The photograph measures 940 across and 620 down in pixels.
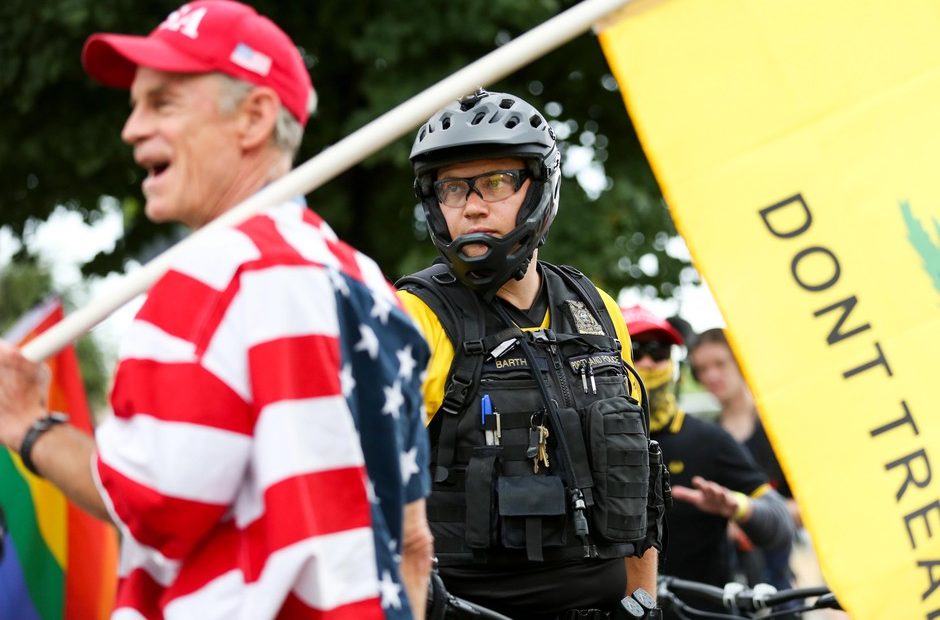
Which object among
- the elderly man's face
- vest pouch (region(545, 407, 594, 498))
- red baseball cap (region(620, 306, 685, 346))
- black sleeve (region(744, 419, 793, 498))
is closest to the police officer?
vest pouch (region(545, 407, 594, 498))

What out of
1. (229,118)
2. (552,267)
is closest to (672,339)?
(552,267)

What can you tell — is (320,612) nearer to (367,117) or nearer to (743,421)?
(743,421)

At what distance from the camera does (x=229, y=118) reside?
2.92m

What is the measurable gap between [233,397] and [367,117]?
9320 millimetres

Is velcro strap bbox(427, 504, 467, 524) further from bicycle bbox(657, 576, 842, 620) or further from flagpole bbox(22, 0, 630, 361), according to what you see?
bicycle bbox(657, 576, 842, 620)

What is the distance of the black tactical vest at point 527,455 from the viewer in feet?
14.1

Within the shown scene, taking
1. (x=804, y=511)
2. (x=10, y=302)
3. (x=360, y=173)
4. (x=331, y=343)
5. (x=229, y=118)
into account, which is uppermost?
(x=10, y=302)

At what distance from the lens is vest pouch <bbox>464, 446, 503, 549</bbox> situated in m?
4.29

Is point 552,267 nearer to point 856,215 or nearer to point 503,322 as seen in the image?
point 503,322

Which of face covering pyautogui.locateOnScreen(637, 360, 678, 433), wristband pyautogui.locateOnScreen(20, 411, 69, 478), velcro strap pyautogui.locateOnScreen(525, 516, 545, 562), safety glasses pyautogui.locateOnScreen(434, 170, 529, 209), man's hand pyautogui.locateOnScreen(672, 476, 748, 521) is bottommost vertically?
man's hand pyautogui.locateOnScreen(672, 476, 748, 521)

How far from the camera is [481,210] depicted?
467 centimetres

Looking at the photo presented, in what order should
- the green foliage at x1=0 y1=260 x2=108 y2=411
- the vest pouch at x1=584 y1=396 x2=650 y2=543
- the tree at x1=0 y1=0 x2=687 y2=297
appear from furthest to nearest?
1. the green foliage at x1=0 y1=260 x2=108 y2=411
2. the tree at x1=0 y1=0 x2=687 y2=297
3. the vest pouch at x1=584 y1=396 x2=650 y2=543

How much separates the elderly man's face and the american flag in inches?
7.7

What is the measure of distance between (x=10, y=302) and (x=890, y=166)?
26.9 m
